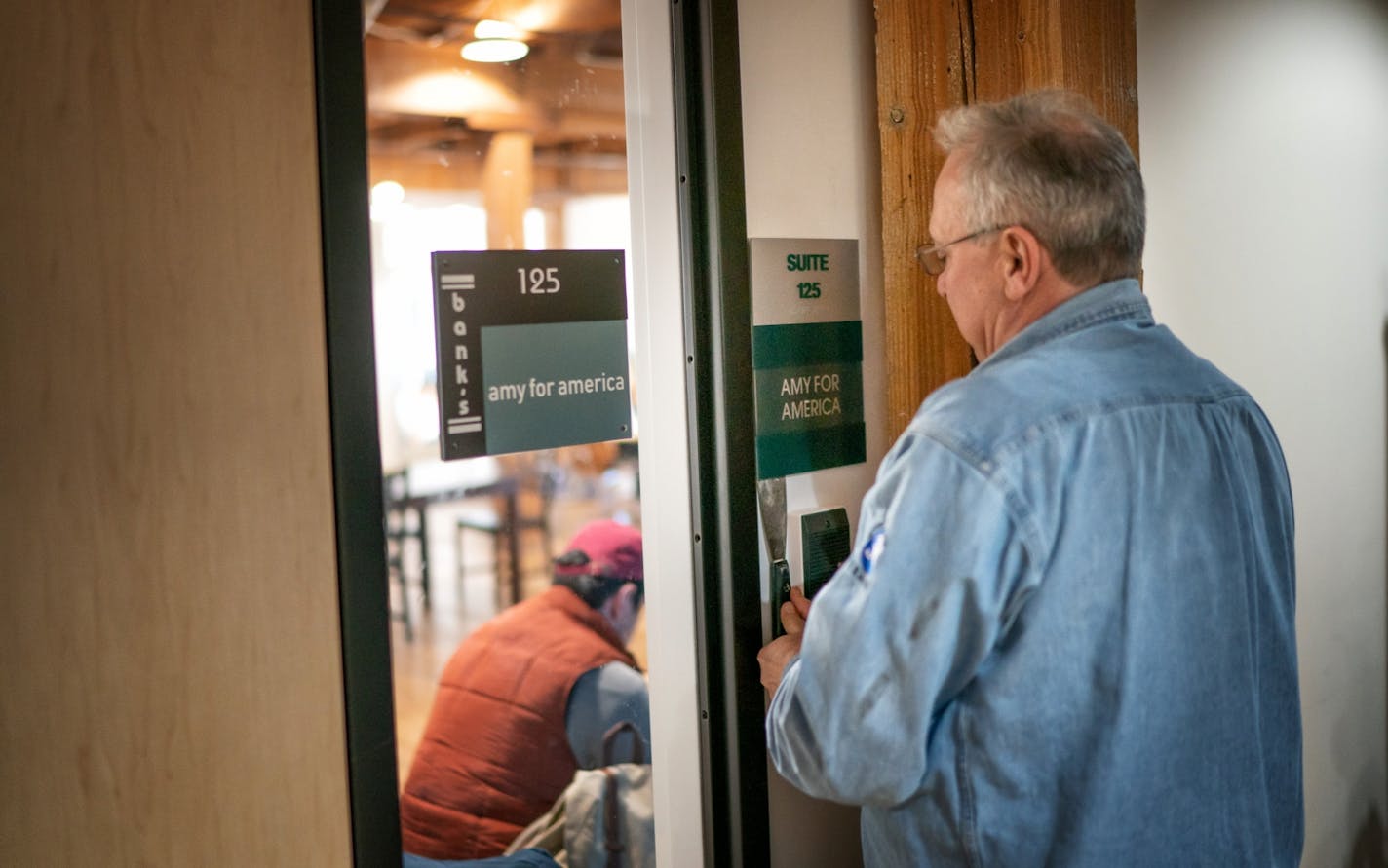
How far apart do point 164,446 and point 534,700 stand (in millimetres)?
975

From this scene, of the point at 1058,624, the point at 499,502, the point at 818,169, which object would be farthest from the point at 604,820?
the point at 818,169

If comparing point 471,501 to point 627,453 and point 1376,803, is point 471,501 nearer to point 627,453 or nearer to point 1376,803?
point 627,453

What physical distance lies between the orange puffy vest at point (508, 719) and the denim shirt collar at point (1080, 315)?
0.91 m

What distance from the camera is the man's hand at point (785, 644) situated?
173 centimetres

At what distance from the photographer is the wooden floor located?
1.66 metres

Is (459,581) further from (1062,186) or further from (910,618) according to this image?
(1062,186)

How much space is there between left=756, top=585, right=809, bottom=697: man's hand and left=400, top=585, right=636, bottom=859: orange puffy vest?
259 millimetres

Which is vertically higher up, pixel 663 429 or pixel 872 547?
pixel 663 429

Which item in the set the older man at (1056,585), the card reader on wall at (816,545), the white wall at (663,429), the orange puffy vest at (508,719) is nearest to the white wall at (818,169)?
the card reader on wall at (816,545)

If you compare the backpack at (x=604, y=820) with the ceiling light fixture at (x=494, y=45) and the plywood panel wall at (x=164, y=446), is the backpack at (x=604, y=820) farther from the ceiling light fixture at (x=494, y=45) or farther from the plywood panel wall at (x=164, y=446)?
the ceiling light fixture at (x=494, y=45)

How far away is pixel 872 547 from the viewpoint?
1288mm

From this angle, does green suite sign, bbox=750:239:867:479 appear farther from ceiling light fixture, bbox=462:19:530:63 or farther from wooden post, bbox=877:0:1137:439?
ceiling light fixture, bbox=462:19:530:63

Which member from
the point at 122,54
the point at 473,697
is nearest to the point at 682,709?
the point at 473,697

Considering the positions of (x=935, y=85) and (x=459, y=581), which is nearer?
(x=459, y=581)
